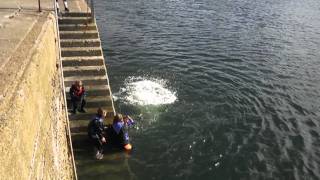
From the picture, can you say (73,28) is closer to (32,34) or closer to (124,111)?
(124,111)

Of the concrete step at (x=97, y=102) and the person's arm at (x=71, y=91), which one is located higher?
the person's arm at (x=71, y=91)

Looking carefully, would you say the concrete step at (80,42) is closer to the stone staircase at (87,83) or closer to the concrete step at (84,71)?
the stone staircase at (87,83)

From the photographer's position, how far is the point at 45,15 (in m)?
15.4

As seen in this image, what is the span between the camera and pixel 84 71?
18.0m

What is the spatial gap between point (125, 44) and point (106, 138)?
13649 millimetres

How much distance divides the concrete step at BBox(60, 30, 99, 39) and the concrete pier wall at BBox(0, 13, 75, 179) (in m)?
7.60

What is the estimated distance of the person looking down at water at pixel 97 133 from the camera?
15.5 metres

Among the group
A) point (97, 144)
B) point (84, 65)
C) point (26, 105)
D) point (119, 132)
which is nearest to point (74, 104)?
point (97, 144)

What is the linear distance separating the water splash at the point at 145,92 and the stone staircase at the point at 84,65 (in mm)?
2656

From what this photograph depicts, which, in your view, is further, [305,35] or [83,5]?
[305,35]

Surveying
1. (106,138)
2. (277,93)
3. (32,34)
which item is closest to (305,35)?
(277,93)

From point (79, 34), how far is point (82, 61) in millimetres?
1629

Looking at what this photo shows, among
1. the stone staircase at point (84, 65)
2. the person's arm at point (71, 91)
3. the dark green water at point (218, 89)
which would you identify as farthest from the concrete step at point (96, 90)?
the dark green water at point (218, 89)

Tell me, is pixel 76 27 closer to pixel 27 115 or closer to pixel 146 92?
pixel 146 92
